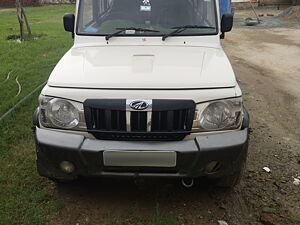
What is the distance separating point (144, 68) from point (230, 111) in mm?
788

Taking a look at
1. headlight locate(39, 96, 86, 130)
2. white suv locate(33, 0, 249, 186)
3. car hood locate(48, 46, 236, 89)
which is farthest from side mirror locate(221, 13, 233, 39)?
headlight locate(39, 96, 86, 130)

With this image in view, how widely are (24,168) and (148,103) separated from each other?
192cm

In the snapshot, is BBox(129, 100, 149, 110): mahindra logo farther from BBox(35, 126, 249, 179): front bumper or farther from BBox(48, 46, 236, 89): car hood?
BBox(35, 126, 249, 179): front bumper

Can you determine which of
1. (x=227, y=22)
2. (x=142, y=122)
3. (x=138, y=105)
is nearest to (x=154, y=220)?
(x=142, y=122)

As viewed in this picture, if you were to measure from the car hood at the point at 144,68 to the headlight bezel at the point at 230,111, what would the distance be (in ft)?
0.46

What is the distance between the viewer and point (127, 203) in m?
3.45

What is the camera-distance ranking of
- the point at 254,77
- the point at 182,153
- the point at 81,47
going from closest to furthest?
the point at 182,153 < the point at 81,47 < the point at 254,77

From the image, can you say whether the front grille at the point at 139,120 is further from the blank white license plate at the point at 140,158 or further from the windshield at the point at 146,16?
the windshield at the point at 146,16

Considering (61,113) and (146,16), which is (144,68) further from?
(146,16)

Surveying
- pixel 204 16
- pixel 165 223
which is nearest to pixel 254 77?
pixel 204 16

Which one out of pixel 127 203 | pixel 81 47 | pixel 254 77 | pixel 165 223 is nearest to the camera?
pixel 165 223

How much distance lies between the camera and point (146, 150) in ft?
9.32

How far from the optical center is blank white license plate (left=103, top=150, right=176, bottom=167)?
2840 mm

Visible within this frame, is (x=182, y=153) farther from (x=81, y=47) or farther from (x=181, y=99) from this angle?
(x=81, y=47)
